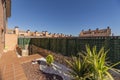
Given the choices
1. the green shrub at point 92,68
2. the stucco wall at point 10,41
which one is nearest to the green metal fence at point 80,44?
the green shrub at point 92,68

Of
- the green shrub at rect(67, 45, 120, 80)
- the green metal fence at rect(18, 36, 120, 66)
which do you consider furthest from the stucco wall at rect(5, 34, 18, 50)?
the green shrub at rect(67, 45, 120, 80)

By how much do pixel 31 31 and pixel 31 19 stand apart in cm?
770

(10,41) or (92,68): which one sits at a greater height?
(10,41)

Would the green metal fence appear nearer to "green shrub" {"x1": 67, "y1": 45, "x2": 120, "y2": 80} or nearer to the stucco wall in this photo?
"green shrub" {"x1": 67, "y1": 45, "x2": 120, "y2": 80}

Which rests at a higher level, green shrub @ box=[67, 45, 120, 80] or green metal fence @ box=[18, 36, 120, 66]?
green metal fence @ box=[18, 36, 120, 66]

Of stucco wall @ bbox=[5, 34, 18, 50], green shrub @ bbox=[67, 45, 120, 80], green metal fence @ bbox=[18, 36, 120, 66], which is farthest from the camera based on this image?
stucco wall @ bbox=[5, 34, 18, 50]

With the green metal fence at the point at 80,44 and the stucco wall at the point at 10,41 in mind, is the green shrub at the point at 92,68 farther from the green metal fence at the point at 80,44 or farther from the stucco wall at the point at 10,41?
the stucco wall at the point at 10,41

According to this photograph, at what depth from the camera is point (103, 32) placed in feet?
81.7

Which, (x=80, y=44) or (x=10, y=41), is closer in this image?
(x=80, y=44)

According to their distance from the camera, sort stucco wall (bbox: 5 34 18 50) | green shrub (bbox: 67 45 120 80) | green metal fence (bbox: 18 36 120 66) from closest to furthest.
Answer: green shrub (bbox: 67 45 120 80)
green metal fence (bbox: 18 36 120 66)
stucco wall (bbox: 5 34 18 50)

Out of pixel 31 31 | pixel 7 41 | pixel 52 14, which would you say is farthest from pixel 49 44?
pixel 31 31

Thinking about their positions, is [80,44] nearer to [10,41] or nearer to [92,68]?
[92,68]

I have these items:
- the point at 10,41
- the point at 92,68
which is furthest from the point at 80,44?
the point at 10,41

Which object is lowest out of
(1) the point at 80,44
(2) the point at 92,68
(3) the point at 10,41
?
(2) the point at 92,68
